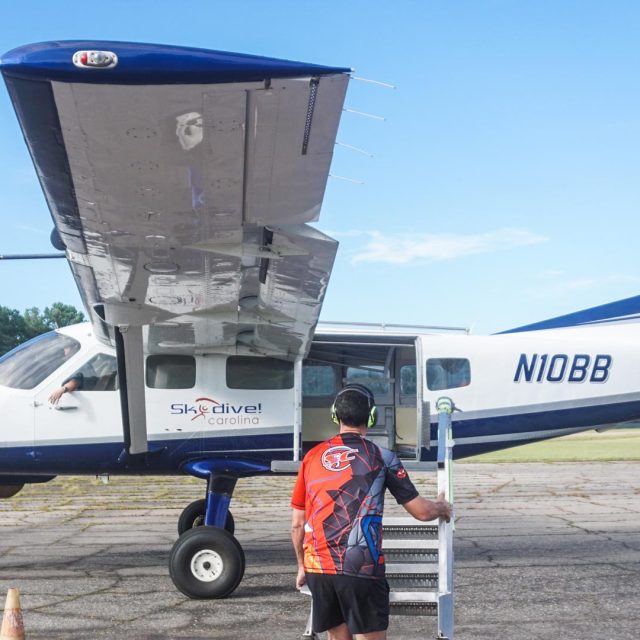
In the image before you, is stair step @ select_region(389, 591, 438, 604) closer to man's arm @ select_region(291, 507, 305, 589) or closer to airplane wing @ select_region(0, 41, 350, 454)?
man's arm @ select_region(291, 507, 305, 589)

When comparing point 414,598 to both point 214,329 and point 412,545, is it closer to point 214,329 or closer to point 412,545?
point 412,545

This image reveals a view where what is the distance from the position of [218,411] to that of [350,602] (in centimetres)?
568

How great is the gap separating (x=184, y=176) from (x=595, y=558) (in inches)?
282

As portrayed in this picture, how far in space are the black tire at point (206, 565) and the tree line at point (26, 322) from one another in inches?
2759

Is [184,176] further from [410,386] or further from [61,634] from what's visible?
[410,386]

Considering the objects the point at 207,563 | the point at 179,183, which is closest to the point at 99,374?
the point at 207,563

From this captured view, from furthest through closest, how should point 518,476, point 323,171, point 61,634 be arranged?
point 518,476 → point 61,634 → point 323,171

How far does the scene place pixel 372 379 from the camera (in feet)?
33.9

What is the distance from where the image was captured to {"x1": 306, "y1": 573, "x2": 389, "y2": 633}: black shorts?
4051 millimetres

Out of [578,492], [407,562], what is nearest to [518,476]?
[578,492]

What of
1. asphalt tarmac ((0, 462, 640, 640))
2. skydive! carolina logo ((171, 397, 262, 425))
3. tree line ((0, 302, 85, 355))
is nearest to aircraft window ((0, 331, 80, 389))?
skydive! carolina logo ((171, 397, 262, 425))

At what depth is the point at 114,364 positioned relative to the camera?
31.3 feet

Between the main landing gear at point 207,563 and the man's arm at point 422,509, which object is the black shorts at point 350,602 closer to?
the man's arm at point 422,509

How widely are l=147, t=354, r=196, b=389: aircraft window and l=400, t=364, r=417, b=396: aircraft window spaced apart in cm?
256
